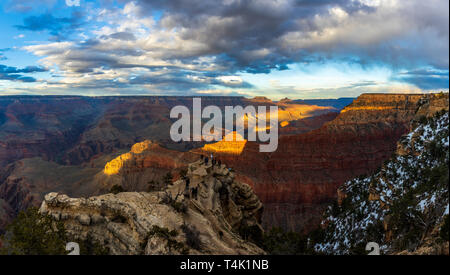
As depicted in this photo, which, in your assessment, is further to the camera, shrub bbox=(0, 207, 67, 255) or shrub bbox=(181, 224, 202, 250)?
shrub bbox=(181, 224, 202, 250)

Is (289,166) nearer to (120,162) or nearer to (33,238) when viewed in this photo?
(120,162)

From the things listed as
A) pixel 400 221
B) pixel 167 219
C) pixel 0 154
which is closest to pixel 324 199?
pixel 400 221

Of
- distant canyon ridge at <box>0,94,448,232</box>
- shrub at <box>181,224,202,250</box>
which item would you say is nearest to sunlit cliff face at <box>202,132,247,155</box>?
distant canyon ridge at <box>0,94,448,232</box>

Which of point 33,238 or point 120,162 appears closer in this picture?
point 33,238

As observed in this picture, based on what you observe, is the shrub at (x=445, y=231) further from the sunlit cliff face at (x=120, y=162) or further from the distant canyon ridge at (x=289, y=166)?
the sunlit cliff face at (x=120, y=162)

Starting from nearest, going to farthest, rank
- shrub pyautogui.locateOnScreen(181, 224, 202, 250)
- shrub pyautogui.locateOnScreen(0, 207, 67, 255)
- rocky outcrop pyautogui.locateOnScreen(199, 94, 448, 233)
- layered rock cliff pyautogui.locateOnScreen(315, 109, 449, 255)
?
shrub pyautogui.locateOnScreen(0, 207, 67, 255), shrub pyautogui.locateOnScreen(181, 224, 202, 250), layered rock cliff pyautogui.locateOnScreen(315, 109, 449, 255), rocky outcrop pyautogui.locateOnScreen(199, 94, 448, 233)

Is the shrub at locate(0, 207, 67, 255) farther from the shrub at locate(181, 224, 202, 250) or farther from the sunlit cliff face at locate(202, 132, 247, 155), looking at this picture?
the sunlit cliff face at locate(202, 132, 247, 155)

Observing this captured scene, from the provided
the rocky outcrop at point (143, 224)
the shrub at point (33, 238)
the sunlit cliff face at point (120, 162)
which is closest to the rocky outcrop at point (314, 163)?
the sunlit cliff face at point (120, 162)

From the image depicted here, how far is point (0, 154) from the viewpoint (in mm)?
186500

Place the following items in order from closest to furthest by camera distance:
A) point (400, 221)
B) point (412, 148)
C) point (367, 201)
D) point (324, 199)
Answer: point (400, 221) < point (412, 148) < point (367, 201) < point (324, 199)

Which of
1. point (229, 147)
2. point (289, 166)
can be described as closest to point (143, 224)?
point (289, 166)
